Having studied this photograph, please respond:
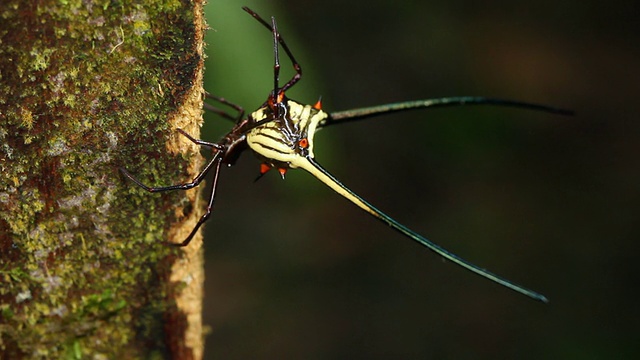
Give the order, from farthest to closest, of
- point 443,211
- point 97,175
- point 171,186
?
point 443,211, point 171,186, point 97,175

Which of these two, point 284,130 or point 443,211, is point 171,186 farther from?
point 443,211

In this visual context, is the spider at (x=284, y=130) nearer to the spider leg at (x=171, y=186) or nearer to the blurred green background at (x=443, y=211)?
the spider leg at (x=171, y=186)

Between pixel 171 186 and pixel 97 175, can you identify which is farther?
pixel 171 186

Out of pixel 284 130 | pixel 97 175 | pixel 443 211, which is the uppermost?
pixel 443 211

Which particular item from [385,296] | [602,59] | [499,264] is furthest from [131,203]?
[602,59]

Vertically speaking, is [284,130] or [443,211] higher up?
[443,211]

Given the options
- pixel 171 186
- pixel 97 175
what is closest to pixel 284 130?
pixel 171 186

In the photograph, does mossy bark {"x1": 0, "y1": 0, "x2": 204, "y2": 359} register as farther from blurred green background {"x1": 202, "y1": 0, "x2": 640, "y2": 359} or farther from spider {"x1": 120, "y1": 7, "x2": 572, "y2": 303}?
blurred green background {"x1": 202, "y1": 0, "x2": 640, "y2": 359}
